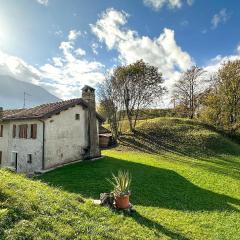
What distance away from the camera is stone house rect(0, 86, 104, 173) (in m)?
27.7

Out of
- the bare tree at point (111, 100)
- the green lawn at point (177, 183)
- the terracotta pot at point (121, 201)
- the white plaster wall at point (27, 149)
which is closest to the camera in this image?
the green lawn at point (177, 183)

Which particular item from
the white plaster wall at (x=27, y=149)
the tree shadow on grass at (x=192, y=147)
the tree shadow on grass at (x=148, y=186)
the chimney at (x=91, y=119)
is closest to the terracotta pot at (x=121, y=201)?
the tree shadow on grass at (x=148, y=186)

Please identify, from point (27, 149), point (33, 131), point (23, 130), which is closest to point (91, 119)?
point (33, 131)

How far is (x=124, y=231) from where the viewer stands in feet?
36.6

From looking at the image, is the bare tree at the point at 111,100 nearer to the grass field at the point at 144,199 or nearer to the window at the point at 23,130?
the grass field at the point at 144,199

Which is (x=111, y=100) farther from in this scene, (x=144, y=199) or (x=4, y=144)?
(x=144, y=199)

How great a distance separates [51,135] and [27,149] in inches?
123

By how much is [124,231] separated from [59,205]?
2687 millimetres

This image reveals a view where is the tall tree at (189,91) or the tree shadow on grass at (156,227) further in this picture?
the tall tree at (189,91)

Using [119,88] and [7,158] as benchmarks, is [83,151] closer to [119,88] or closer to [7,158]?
[7,158]

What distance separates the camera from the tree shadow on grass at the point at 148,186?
17719 millimetres

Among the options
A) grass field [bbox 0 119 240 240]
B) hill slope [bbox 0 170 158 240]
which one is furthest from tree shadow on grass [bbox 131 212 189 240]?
hill slope [bbox 0 170 158 240]

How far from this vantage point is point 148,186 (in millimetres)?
21172

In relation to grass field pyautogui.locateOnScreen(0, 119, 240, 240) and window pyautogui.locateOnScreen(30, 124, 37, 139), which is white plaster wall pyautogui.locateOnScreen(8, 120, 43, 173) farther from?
grass field pyautogui.locateOnScreen(0, 119, 240, 240)
